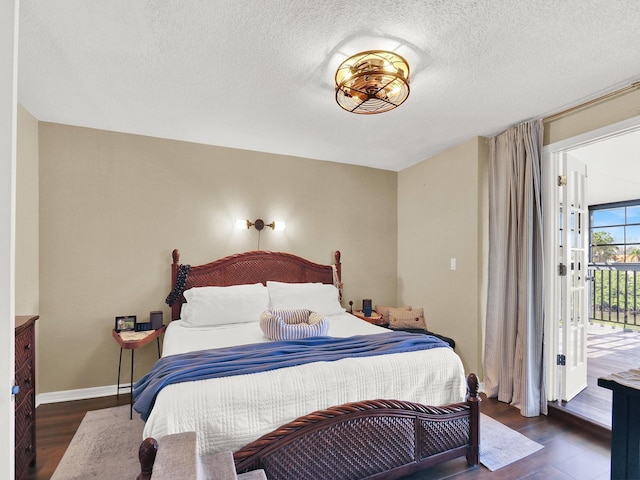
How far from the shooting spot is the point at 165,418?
57.7 inches

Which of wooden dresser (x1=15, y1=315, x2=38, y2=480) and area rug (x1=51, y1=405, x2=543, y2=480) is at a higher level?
wooden dresser (x1=15, y1=315, x2=38, y2=480)

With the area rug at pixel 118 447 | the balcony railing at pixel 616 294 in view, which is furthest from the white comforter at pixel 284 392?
the balcony railing at pixel 616 294

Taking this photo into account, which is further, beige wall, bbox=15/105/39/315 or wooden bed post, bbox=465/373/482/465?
beige wall, bbox=15/105/39/315

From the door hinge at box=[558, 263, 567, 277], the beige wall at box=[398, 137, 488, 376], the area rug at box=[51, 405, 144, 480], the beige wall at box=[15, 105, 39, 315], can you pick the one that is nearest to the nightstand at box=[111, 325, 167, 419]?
the area rug at box=[51, 405, 144, 480]

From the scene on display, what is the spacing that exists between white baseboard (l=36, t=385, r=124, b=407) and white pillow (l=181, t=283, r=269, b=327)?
38.2 inches

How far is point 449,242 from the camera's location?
3.50 meters

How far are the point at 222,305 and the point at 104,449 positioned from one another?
1271 mm

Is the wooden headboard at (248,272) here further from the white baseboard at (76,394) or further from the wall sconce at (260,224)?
the white baseboard at (76,394)

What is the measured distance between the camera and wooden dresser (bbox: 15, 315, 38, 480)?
1801mm

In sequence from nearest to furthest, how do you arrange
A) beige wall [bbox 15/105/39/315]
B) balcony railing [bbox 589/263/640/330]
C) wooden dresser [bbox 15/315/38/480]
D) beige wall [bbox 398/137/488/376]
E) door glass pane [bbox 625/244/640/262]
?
wooden dresser [bbox 15/315/38/480] → beige wall [bbox 15/105/39/315] → beige wall [bbox 398/137/488/376] → balcony railing [bbox 589/263/640/330] → door glass pane [bbox 625/244/640/262]

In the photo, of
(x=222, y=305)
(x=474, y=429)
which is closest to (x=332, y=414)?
(x=474, y=429)

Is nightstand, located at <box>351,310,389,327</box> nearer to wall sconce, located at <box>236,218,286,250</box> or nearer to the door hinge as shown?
wall sconce, located at <box>236,218,286,250</box>

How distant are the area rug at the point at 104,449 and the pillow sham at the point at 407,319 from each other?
2.62 m

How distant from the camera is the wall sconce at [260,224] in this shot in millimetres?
3627
